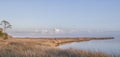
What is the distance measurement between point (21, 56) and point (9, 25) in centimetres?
7985

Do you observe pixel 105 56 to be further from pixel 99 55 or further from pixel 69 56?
pixel 69 56

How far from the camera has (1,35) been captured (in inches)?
2324

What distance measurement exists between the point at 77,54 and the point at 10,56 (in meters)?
3.97

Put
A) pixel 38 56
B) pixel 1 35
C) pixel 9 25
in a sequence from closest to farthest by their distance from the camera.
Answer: pixel 38 56
pixel 1 35
pixel 9 25

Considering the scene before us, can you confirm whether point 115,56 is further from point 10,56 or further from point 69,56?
point 10,56

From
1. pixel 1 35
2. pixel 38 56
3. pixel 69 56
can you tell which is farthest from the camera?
pixel 1 35

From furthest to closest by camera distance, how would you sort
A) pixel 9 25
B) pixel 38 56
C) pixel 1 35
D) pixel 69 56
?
pixel 9 25 < pixel 1 35 < pixel 69 56 < pixel 38 56

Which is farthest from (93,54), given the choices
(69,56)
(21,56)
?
(21,56)

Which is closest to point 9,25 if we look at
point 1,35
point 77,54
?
point 1,35

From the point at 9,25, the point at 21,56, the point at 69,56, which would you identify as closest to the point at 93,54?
the point at 69,56

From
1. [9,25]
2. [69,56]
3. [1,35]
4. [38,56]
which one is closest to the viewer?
[38,56]

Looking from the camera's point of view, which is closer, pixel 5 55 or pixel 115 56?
pixel 5 55

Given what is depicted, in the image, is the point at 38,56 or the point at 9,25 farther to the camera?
the point at 9,25

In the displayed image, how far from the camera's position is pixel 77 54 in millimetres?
15898
